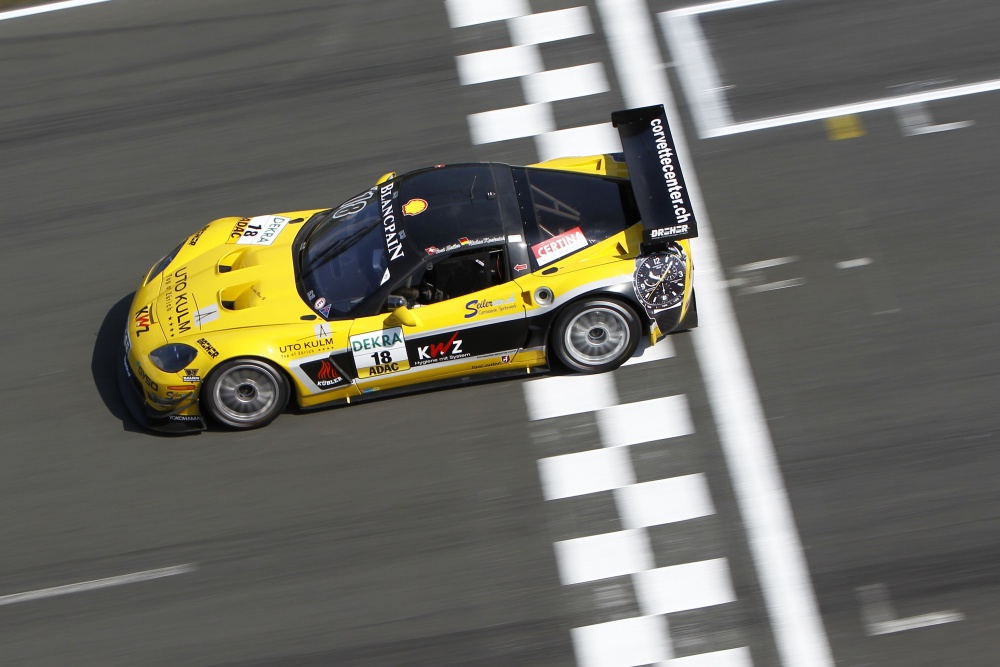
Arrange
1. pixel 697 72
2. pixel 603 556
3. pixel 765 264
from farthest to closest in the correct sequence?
pixel 697 72 → pixel 765 264 → pixel 603 556

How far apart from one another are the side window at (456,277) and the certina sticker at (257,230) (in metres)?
1.53

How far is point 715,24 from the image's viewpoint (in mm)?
10562

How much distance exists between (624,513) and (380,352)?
2.07m

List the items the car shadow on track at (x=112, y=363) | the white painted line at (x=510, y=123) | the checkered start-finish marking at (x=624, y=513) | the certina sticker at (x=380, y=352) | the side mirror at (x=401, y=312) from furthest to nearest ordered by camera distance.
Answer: the white painted line at (x=510, y=123), the car shadow on track at (x=112, y=363), the certina sticker at (x=380, y=352), the side mirror at (x=401, y=312), the checkered start-finish marking at (x=624, y=513)

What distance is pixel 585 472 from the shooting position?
7.41m

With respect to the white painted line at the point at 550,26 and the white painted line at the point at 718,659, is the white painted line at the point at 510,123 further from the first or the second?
the white painted line at the point at 718,659

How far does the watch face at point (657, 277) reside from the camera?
7.44 meters

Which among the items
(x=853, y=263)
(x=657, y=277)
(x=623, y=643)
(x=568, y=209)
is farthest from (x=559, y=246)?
(x=623, y=643)

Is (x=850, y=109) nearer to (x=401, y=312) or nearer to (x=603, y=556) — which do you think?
(x=401, y=312)

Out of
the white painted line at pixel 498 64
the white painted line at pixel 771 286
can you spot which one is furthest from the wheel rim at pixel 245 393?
the white painted line at pixel 498 64

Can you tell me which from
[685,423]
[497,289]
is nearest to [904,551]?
[685,423]

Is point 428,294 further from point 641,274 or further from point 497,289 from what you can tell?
point 641,274

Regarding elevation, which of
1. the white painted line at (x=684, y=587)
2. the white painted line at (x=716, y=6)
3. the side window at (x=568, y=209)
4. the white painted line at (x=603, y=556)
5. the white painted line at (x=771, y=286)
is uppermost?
the white painted line at (x=716, y=6)

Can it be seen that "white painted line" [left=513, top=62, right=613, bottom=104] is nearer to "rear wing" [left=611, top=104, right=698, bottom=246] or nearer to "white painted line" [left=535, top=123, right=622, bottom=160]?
"white painted line" [left=535, top=123, right=622, bottom=160]
